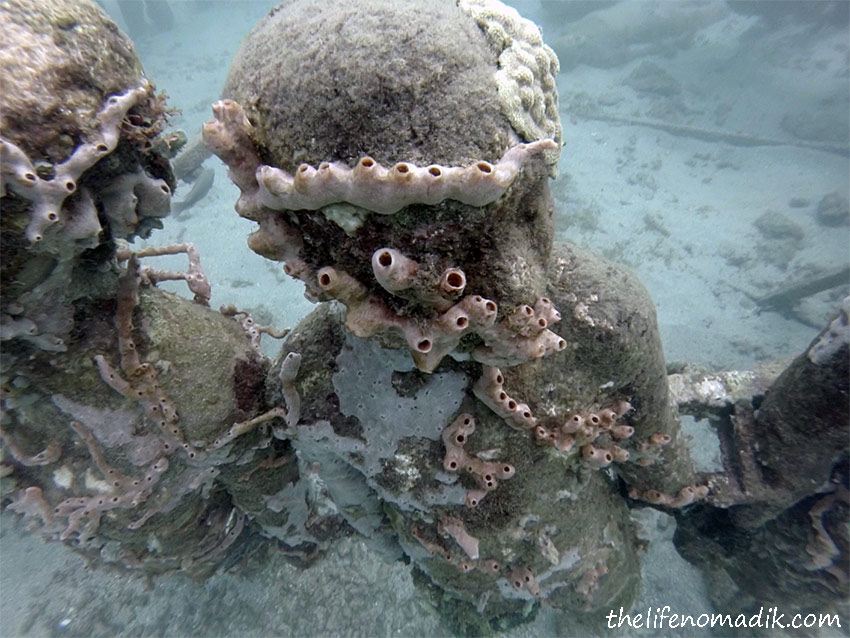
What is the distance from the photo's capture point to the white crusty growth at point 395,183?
128 cm

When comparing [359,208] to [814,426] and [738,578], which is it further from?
[738,578]

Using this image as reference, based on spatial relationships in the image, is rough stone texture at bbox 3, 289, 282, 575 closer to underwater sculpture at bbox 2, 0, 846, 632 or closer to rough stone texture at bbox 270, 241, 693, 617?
underwater sculpture at bbox 2, 0, 846, 632

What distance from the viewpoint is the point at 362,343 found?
2.33 metres

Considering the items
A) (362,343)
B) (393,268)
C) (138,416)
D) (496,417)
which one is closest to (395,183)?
(393,268)

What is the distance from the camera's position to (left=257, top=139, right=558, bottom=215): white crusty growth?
1.28m

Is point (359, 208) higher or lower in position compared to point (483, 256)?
higher

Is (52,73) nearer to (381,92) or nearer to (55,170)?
(55,170)

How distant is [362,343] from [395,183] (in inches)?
47.3

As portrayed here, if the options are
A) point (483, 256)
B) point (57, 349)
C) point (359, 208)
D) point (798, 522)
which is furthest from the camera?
point (798, 522)

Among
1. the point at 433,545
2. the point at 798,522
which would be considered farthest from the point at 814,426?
the point at 433,545

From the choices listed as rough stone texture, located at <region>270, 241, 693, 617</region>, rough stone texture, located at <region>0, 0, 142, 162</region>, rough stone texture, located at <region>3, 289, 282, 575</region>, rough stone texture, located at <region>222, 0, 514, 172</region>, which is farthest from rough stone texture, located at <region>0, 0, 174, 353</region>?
rough stone texture, located at <region>270, 241, 693, 617</region>

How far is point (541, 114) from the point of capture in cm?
164

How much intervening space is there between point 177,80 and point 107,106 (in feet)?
72.2

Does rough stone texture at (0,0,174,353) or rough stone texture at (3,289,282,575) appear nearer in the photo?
rough stone texture at (0,0,174,353)
